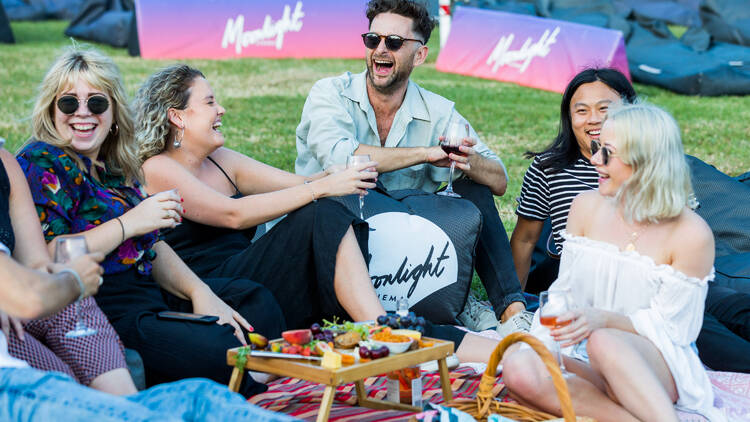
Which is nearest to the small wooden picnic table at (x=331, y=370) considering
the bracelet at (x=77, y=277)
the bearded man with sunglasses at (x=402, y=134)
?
the bracelet at (x=77, y=277)

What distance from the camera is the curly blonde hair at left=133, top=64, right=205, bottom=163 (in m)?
4.64

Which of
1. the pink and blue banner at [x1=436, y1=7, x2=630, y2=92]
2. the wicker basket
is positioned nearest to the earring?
the wicker basket

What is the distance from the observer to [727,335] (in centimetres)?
434

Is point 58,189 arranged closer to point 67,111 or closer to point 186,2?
point 67,111

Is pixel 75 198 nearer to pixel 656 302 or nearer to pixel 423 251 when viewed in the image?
pixel 423 251

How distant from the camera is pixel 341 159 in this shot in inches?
199

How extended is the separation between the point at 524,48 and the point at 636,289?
10777 millimetres

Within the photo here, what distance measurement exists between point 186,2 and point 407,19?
10.9 m

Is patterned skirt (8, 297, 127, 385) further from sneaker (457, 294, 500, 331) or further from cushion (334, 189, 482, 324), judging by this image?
sneaker (457, 294, 500, 331)

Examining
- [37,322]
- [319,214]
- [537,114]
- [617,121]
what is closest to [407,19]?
[319,214]

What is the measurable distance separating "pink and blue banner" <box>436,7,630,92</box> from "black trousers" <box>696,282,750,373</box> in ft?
26.6

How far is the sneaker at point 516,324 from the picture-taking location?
15.8ft

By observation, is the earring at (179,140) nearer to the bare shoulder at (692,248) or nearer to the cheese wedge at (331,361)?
the cheese wedge at (331,361)

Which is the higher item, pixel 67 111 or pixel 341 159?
pixel 67 111
